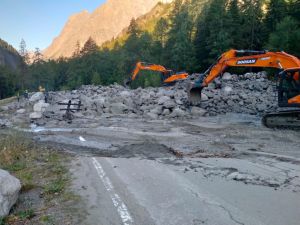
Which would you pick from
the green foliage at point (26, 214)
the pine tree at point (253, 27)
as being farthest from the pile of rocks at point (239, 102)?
the pine tree at point (253, 27)

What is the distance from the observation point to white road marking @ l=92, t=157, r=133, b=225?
19.7ft

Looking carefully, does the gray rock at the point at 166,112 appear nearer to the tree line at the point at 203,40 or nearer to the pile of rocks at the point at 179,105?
the pile of rocks at the point at 179,105

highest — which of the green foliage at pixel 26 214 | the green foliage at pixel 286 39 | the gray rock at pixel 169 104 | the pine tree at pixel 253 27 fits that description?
the pine tree at pixel 253 27

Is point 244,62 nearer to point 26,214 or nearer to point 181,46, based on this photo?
point 26,214

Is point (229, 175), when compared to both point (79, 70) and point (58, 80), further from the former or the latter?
point (58, 80)

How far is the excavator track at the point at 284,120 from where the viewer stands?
48.5 ft

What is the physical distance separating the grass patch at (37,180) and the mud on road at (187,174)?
0.46 m

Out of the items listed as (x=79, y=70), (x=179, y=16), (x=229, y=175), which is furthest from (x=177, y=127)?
(x=79, y=70)

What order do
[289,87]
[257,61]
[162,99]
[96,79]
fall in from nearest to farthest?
[289,87], [257,61], [162,99], [96,79]

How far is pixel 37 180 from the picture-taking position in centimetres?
866

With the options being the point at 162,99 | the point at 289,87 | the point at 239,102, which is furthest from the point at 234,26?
the point at 289,87

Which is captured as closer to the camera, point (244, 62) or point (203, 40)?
point (244, 62)

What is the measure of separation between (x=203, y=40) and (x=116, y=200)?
51084 mm

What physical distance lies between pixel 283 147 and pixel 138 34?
8315 centimetres
